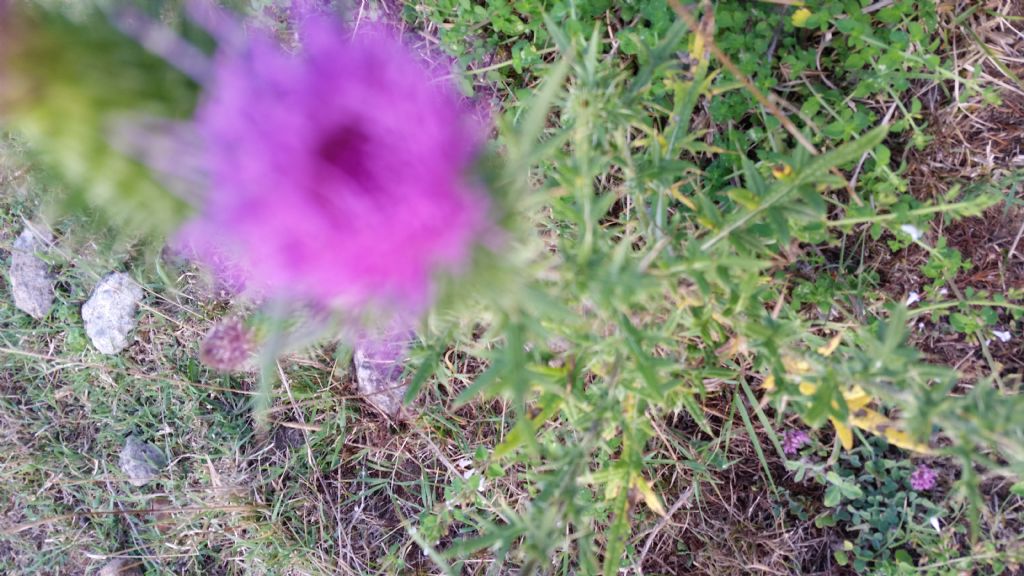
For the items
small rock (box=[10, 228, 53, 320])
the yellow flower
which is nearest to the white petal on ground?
the yellow flower

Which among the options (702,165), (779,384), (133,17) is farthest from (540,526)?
(702,165)

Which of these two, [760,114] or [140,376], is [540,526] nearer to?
[760,114]

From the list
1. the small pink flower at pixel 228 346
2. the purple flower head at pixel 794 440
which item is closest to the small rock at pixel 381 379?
the small pink flower at pixel 228 346

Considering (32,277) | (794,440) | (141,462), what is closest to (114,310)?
(32,277)

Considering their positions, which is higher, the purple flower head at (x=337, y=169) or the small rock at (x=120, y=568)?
the purple flower head at (x=337, y=169)

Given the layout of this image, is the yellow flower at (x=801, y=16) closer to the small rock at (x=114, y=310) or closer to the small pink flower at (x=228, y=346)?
the small pink flower at (x=228, y=346)

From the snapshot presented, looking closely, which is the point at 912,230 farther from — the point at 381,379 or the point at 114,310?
the point at 114,310

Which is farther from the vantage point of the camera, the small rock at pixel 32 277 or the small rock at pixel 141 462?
the small rock at pixel 32 277
